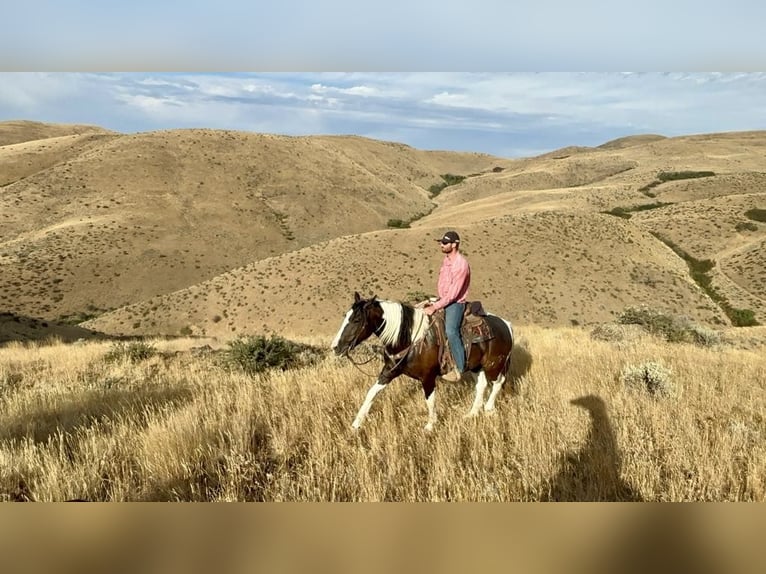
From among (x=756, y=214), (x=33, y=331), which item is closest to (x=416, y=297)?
(x=33, y=331)

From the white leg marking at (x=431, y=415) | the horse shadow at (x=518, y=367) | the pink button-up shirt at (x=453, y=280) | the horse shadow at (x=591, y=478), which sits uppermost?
the pink button-up shirt at (x=453, y=280)

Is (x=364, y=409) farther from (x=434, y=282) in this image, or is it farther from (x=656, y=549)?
(x=434, y=282)

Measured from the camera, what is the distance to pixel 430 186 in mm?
149000

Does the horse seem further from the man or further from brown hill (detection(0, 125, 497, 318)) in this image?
brown hill (detection(0, 125, 497, 318))

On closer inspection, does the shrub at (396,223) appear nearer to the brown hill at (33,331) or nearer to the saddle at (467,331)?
the brown hill at (33,331)

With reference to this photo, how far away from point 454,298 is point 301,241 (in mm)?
71988

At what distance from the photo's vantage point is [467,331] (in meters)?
6.16

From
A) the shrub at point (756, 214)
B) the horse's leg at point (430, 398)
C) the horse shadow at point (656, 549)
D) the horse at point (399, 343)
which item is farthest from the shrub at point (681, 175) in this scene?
the horse shadow at point (656, 549)

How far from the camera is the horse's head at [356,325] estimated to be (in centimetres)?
509

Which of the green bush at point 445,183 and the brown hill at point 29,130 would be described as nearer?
the brown hill at point 29,130

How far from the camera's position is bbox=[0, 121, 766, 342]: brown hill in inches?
1571

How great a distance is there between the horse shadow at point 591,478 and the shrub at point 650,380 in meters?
2.77

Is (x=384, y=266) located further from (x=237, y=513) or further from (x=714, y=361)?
(x=237, y=513)

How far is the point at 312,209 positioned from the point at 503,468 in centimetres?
8527
